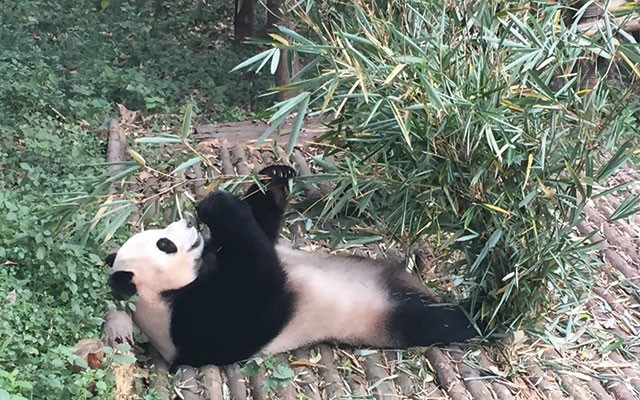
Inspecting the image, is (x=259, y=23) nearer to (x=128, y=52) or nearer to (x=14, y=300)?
(x=128, y=52)

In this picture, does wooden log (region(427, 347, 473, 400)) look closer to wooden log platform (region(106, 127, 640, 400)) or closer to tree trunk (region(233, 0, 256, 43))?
wooden log platform (region(106, 127, 640, 400))

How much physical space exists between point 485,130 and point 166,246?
120 centimetres

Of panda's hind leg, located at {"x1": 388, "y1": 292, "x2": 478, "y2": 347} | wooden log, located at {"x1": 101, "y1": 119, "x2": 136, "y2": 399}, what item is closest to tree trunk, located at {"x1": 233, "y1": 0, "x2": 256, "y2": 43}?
wooden log, located at {"x1": 101, "y1": 119, "x2": 136, "y2": 399}

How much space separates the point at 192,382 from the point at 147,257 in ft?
1.55

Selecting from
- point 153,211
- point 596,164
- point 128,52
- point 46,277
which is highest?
point 596,164

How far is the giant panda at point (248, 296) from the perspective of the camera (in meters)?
2.59

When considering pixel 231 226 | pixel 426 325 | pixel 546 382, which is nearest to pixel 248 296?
pixel 231 226

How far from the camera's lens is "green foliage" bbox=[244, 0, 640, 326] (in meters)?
2.34

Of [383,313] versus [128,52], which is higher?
[383,313]

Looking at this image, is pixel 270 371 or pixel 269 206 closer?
pixel 270 371

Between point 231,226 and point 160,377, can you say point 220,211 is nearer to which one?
point 231,226

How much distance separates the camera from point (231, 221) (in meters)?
2.76

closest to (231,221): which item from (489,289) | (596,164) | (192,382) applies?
(192,382)

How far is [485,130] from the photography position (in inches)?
93.0
